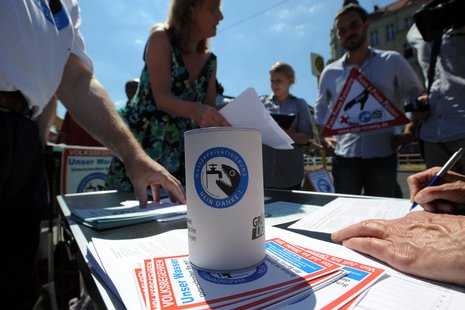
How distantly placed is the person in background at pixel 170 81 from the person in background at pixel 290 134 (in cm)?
94

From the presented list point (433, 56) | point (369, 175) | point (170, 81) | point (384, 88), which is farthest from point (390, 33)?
point (170, 81)

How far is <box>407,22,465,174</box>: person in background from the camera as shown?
1.55m

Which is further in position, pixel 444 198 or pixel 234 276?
pixel 444 198

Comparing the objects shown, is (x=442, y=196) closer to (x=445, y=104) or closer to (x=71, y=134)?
(x=445, y=104)

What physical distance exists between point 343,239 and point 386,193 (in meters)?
1.59

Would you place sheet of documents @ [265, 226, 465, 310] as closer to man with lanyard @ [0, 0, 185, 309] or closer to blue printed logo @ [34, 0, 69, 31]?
man with lanyard @ [0, 0, 185, 309]

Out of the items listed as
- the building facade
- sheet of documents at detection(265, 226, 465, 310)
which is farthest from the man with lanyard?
the building facade

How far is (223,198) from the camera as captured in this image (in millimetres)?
394

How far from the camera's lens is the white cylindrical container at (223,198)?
0.39 metres

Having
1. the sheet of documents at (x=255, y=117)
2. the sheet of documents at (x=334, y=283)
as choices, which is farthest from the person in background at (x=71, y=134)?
the sheet of documents at (x=334, y=283)

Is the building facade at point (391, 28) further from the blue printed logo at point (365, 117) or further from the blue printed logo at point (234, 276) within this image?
the blue printed logo at point (234, 276)

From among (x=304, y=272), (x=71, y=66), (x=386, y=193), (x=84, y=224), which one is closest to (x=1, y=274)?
(x=84, y=224)

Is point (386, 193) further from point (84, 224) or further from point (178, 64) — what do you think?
point (84, 224)

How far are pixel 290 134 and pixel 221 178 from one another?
174 centimetres
